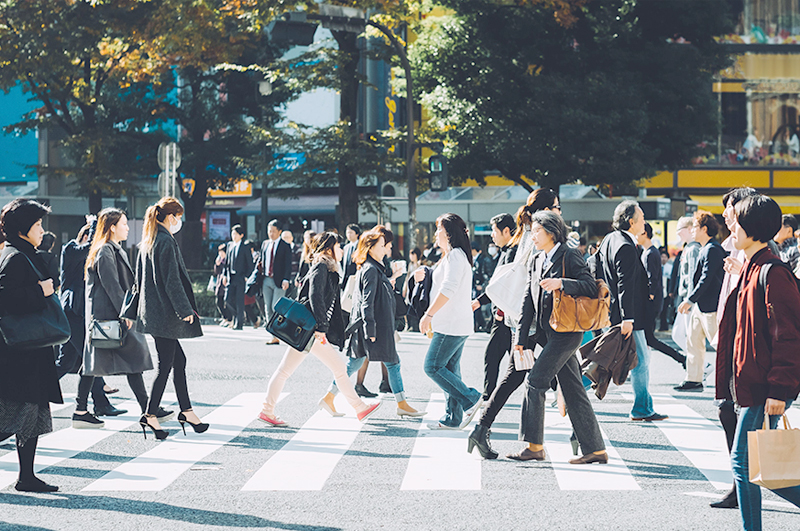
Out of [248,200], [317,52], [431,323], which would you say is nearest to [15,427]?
[431,323]

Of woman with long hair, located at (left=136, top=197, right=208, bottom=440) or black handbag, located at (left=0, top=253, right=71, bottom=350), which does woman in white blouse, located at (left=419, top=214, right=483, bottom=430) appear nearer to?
woman with long hair, located at (left=136, top=197, right=208, bottom=440)

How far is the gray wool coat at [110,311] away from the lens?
298 inches

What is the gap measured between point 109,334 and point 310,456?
76.1 inches

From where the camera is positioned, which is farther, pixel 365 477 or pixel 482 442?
pixel 482 442

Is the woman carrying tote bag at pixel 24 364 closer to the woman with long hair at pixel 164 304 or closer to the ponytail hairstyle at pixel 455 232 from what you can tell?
the woman with long hair at pixel 164 304

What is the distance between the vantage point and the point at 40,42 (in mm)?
23688

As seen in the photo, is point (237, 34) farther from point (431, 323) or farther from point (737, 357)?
point (737, 357)

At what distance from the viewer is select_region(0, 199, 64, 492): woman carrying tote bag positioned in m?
5.54

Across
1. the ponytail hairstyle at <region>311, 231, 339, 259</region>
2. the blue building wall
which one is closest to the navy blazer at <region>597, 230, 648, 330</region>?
the ponytail hairstyle at <region>311, 231, 339, 259</region>

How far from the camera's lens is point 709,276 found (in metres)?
9.52

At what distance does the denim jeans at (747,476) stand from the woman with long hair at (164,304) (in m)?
4.27

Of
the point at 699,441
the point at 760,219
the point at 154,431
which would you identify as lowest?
the point at 699,441

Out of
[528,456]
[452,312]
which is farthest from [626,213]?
[528,456]

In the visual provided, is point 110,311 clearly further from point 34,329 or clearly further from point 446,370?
point 446,370
